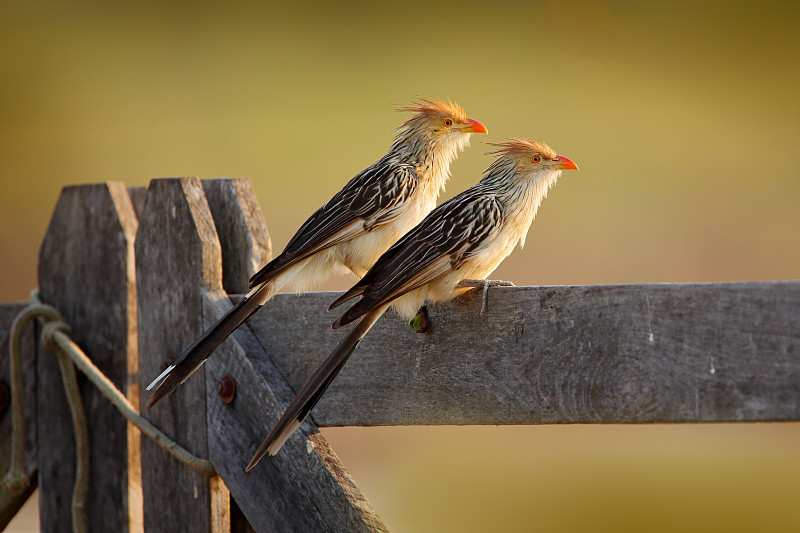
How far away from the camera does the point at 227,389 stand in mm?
2574

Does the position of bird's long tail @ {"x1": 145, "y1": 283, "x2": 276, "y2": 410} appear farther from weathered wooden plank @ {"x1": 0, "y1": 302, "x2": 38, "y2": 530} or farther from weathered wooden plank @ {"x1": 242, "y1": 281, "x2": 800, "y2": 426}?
weathered wooden plank @ {"x1": 0, "y1": 302, "x2": 38, "y2": 530}

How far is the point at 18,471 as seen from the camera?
2.86 meters

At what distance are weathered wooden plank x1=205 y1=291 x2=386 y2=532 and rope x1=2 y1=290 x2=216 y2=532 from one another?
5.3 inches

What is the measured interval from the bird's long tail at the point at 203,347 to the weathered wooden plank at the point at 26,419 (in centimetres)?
71

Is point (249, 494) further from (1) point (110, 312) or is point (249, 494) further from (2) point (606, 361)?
(2) point (606, 361)

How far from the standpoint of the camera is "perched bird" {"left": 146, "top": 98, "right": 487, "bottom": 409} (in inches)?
126

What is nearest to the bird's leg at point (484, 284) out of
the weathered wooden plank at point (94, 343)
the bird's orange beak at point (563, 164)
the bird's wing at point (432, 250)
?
the bird's wing at point (432, 250)

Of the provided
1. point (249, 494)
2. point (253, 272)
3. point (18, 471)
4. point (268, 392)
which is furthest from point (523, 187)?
point (18, 471)

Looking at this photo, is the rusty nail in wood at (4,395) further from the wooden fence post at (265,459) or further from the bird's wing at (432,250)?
the bird's wing at (432,250)

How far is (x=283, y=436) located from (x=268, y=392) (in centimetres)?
29

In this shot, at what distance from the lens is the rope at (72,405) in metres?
2.66

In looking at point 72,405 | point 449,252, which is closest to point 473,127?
point 449,252

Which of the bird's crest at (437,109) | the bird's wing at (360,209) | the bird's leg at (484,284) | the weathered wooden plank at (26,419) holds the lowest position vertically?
the weathered wooden plank at (26,419)

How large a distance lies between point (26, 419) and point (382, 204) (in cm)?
154
